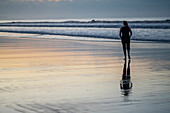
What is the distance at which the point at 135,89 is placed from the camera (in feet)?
30.4

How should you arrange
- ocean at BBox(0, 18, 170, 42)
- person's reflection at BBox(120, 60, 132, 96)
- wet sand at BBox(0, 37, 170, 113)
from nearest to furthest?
1. wet sand at BBox(0, 37, 170, 113)
2. person's reflection at BBox(120, 60, 132, 96)
3. ocean at BBox(0, 18, 170, 42)

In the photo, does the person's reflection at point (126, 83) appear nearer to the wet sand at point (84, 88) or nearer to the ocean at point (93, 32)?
the wet sand at point (84, 88)

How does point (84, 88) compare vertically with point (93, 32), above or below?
below

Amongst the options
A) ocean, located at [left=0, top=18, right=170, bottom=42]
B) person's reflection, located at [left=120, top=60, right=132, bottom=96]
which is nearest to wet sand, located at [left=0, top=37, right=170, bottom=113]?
person's reflection, located at [left=120, top=60, right=132, bottom=96]

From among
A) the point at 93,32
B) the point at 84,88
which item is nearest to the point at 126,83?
the point at 84,88

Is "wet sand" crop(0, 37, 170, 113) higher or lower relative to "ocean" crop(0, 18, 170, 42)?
lower

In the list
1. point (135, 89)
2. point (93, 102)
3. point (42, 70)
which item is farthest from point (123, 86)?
point (42, 70)

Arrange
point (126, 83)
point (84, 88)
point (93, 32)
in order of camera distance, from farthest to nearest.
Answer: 1. point (93, 32)
2. point (126, 83)
3. point (84, 88)

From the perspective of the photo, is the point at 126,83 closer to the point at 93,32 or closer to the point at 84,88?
the point at 84,88

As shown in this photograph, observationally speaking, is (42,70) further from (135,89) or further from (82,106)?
(82,106)

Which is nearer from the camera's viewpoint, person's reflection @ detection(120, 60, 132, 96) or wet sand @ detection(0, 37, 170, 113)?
wet sand @ detection(0, 37, 170, 113)

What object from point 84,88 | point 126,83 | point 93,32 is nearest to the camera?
point 84,88

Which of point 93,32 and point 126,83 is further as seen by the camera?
point 93,32

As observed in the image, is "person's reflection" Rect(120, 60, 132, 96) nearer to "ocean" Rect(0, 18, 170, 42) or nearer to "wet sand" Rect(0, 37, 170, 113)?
"wet sand" Rect(0, 37, 170, 113)
